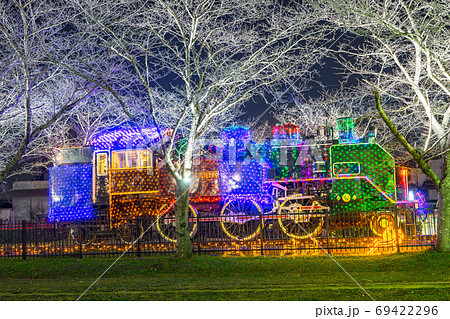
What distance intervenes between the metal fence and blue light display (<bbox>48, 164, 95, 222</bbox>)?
941 mm

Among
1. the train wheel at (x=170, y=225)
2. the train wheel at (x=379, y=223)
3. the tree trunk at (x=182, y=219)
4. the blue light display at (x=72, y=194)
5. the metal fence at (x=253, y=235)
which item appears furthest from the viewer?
the blue light display at (x=72, y=194)

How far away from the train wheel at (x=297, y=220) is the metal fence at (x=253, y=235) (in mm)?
36

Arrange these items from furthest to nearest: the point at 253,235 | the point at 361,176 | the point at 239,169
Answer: the point at 239,169 → the point at 253,235 → the point at 361,176

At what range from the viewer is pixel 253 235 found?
15.9 metres

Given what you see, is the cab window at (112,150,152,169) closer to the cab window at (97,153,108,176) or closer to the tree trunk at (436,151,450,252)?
the cab window at (97,153,108,176)

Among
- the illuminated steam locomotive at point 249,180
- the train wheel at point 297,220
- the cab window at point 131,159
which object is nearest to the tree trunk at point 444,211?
the illuminated steam locomotive at point 249,180

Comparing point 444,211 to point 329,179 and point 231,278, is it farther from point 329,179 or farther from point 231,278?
point 231,278

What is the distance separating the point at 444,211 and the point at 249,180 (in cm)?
653

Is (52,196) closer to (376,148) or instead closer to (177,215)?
(177,215)

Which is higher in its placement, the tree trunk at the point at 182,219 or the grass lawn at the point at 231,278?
the tree trunk at the point at 182,219

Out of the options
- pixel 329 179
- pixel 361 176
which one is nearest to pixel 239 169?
pixel 329 179

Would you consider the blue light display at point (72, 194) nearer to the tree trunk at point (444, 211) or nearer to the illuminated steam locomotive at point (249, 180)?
the illuminated steam locomotive at point (249, 180)

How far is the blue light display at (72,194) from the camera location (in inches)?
711

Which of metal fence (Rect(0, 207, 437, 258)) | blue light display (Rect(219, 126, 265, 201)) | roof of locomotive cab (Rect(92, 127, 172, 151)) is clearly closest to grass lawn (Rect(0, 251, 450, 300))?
metal fence (Rect(0, 207, 437, 258))
